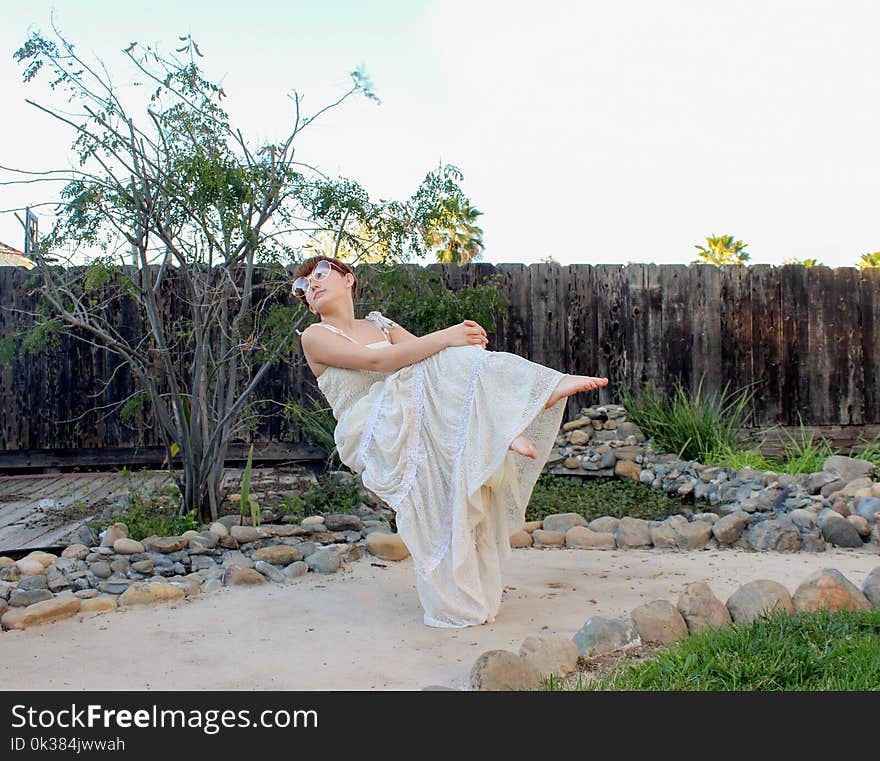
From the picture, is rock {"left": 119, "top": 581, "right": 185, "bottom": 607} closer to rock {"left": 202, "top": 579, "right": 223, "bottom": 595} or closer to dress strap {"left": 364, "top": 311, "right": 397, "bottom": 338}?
rock {"left": 202, "top": 579, "right": 223, "bottom": 595}

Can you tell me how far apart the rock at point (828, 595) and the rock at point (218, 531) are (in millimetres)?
2880

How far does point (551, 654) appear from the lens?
2539 millimetres

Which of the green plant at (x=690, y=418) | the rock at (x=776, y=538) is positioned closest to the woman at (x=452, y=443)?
the rock at (x=776, y=538)

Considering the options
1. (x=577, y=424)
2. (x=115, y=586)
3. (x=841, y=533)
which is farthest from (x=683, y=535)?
(x=577, y=424)

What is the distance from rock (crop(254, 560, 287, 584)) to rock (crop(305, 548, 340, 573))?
0.56ft

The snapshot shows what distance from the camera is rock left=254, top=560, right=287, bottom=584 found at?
3.88 meters

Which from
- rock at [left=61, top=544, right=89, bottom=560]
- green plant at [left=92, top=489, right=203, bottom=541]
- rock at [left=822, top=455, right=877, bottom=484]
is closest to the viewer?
rock at [left=61, top=544, right=89, bottom=560]

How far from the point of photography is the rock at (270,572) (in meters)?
3.88

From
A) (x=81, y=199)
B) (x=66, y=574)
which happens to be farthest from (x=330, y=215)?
(x=66, y=574)

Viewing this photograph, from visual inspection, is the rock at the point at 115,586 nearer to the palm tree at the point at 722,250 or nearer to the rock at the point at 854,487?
the rock at the point at 854,487

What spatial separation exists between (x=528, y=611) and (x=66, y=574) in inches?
87.0

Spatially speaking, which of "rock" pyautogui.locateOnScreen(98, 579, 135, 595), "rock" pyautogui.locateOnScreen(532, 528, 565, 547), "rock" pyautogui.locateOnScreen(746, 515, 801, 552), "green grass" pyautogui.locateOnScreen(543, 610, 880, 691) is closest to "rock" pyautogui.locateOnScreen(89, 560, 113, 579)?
"rock" pyautogui.locateOnScreen(98, 579, 135, 595)

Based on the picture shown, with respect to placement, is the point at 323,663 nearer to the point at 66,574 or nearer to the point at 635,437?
the point at 66,574

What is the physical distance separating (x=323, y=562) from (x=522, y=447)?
1489 millimetres
